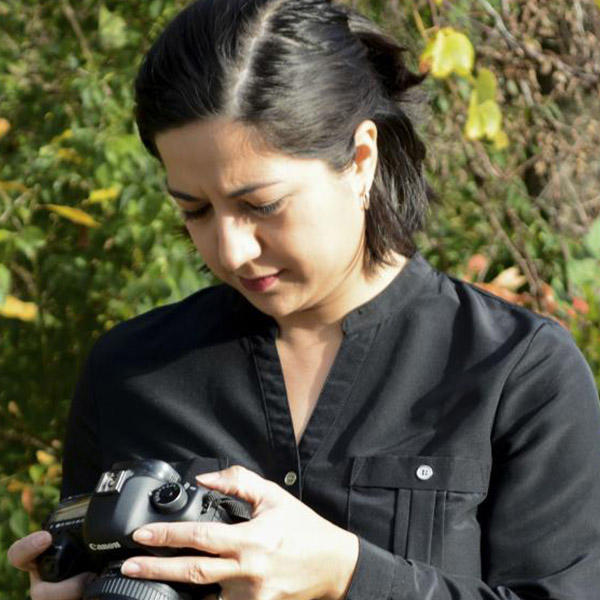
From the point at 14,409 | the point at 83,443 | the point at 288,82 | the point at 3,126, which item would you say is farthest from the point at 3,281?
the point at 288,82

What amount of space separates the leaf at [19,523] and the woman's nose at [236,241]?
5.01 ft

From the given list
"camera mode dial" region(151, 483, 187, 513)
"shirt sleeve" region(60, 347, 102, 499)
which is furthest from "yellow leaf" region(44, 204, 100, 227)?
"camera mode dial" region(151, 483, 187, 513)

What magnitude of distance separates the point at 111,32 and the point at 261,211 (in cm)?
162

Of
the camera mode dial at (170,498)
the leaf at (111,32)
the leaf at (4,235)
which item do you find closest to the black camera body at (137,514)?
the camera mode dial at (170,498)

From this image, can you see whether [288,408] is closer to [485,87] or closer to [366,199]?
[366,199]

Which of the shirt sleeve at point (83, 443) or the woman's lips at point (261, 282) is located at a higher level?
the woman's lips at point (261, 282)

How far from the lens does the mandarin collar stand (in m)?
1.81

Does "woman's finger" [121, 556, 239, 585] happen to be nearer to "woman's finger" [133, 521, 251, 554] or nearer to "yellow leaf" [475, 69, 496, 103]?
"woman's finger" [133, 521, 251, 554]

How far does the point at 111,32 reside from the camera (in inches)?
124

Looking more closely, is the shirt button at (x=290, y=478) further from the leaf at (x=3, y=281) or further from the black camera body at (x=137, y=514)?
the leaf at (x=3, y=281)

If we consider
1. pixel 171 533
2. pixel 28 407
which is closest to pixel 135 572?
pixel 171 533

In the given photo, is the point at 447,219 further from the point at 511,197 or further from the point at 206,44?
the point at 206,44

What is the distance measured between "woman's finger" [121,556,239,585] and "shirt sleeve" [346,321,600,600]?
0.22 metres

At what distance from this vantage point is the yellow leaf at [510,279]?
3.06 m
